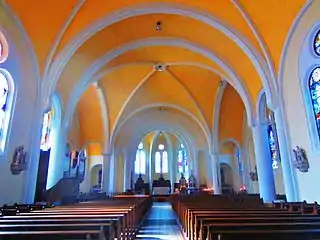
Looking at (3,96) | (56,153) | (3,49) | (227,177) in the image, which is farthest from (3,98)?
(227,177)

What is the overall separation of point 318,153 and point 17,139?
9.00 m

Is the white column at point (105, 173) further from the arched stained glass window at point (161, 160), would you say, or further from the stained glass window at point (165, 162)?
the stained glass window at point (165, 162)

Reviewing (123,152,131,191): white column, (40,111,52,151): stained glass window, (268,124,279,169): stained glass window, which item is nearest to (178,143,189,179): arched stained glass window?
(123,152,131,191): white column

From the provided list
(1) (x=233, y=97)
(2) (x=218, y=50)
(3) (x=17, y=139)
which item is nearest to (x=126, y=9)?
(2) (x=218, y=50)

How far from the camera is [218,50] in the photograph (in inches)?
457

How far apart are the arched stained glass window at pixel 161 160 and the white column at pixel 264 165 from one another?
18917 mm

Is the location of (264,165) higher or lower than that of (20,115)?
lower

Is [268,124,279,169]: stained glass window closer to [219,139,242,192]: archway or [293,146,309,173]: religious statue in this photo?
[219,139,242,192]: archway

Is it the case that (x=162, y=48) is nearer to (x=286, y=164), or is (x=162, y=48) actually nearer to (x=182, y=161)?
(x=286, y=164)

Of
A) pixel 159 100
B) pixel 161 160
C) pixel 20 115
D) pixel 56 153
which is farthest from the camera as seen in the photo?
pixel 161 160

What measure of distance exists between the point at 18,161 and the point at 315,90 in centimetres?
927

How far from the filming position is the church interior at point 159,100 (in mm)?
4336

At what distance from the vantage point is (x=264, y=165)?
10625mm

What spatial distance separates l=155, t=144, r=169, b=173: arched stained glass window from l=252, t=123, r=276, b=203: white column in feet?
62.1
